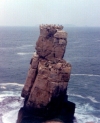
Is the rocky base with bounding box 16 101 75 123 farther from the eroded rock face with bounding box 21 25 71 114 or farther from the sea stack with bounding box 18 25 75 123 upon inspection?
the eroded rock face with bounding box 21 25 71 114

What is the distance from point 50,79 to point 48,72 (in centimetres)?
125

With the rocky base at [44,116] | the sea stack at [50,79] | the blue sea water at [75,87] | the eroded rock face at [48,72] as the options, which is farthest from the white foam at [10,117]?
the eroded rock face at [48,72]

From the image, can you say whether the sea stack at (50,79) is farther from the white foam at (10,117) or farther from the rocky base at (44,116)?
the white foam at (10,117)

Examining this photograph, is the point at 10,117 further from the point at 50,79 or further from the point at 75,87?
the point at 75,87

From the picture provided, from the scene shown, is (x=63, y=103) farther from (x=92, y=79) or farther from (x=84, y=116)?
(x=92, y=79)

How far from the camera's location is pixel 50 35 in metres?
56.4

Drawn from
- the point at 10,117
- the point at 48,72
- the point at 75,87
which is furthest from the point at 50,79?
the point at 75,87

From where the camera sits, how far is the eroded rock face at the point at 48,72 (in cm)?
5138

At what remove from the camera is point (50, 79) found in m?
51.3

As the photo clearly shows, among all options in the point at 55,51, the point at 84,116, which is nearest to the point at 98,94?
the point at 84,116

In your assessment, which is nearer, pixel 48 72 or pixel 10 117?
pixel 48 72

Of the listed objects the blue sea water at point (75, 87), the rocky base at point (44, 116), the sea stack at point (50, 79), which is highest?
the sea stack at point (50, 79)

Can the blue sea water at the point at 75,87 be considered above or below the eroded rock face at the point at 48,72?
below

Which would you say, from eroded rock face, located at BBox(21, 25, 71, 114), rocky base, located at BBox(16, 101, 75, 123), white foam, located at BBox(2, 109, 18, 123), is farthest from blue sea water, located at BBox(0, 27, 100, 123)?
eroded rock face, located at BBox(21, 25, 71, 114)
